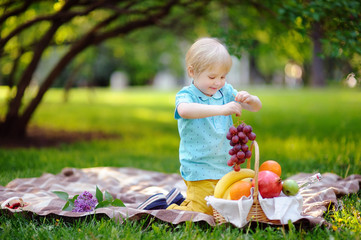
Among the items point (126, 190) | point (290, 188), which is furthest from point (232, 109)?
point (126, 190)

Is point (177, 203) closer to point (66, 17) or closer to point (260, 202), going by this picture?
point (260, 202)

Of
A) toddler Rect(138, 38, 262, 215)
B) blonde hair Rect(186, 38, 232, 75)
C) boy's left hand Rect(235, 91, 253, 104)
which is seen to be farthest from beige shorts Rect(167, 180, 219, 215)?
blonde hair Rect(186, 38, 232, 75)

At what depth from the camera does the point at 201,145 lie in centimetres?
279

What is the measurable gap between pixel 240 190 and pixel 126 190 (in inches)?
60.6

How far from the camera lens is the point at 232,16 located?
6.82 m

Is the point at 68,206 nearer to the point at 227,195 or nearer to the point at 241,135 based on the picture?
the point at 227,195

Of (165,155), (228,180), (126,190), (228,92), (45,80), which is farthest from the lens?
(45,80)

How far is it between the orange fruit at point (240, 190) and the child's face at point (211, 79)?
0.71 m

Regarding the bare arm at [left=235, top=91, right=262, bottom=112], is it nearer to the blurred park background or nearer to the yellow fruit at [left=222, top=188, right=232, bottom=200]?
the yellow fruit at [left=222, top=188, right=232, bottom=200]

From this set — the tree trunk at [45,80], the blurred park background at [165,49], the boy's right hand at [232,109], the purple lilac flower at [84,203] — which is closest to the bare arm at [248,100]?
the boy's right hand at [232,109]

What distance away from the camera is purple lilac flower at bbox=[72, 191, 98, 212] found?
2.75 metres

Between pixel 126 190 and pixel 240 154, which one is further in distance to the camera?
pixel 126 190

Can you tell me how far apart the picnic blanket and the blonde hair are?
3.32 ft

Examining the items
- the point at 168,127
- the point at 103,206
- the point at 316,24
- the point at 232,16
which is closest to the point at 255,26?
the point at 232,16
